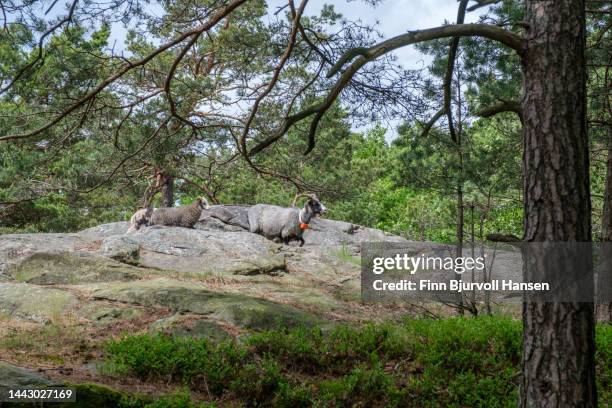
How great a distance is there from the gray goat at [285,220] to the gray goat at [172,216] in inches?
66.7

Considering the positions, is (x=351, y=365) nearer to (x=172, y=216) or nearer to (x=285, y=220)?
(x=285, y=220)

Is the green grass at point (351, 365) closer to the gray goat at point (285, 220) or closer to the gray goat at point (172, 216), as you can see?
the gray goat at point (285, 220)

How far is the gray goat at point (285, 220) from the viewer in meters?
15.2

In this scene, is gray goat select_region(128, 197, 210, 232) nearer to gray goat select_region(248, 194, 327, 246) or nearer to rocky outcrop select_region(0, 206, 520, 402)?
rocky outcrop select_region(0, 206, 520, 402)

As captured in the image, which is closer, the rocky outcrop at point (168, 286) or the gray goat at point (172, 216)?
the rocky outcrop at point (168, 286)

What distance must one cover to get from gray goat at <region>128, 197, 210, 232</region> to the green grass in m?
8.62

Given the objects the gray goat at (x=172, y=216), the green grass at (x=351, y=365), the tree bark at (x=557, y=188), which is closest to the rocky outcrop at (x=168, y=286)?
the green grass at (x=351, y=365)

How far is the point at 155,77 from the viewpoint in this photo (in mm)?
13859

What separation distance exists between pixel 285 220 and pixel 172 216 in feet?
9.66

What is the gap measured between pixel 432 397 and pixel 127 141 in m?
7.54

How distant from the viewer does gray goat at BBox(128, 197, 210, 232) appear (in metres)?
15.5

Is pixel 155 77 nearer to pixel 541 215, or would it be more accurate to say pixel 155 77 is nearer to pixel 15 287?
pixel 15 287

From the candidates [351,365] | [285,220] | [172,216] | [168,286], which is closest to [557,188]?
[351,365]

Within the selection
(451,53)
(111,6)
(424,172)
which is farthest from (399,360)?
(111,6)
